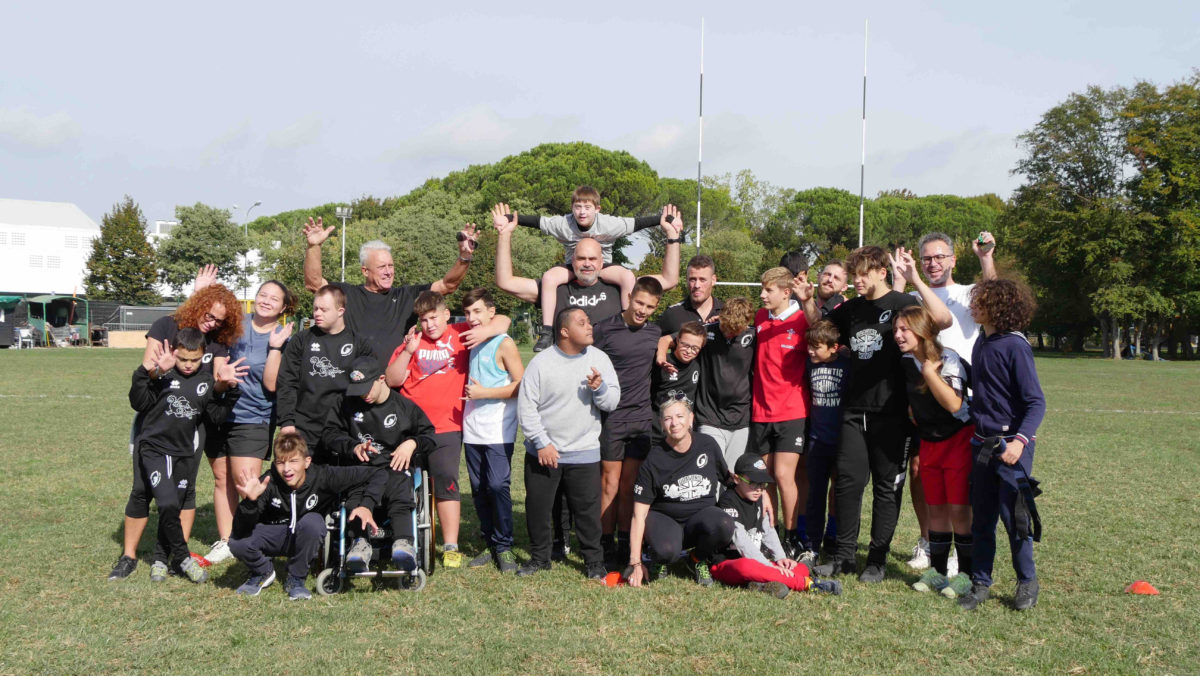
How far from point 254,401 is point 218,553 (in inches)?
40.5

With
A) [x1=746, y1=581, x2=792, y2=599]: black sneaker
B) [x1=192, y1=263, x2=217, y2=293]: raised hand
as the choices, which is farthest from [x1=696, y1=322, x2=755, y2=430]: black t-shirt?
[x1=192, y1=263, x2=217, y2=293]: raised hand

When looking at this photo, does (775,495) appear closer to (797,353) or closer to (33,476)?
(797,353)

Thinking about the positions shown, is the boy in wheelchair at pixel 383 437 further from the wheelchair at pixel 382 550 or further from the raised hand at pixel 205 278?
the raised hand at pixel 205 278

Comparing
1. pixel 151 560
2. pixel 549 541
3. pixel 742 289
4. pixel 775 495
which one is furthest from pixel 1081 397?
pixel 742 289

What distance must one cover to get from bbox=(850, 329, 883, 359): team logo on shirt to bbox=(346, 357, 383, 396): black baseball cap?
2923mm

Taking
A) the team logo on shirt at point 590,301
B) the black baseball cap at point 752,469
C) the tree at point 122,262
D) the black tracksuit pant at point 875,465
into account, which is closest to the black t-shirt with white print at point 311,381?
the team logo on shirt at point 590,301

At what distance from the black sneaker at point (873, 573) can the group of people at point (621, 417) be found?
0.05 feet

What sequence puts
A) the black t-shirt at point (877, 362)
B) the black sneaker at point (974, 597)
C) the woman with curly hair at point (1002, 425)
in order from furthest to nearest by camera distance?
the black t-shirt at point (877, 362) < the black sneaker at point (974, 597) < the woman with curly hair at point (1002, 425)

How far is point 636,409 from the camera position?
5629 millimetres

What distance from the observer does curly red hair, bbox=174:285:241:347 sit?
216 inches

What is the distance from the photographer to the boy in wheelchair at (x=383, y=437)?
5.21 metres

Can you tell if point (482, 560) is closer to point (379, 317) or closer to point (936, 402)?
point (379, 317)

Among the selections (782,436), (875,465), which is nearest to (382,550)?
(782,436)

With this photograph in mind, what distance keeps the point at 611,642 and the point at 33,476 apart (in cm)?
714
